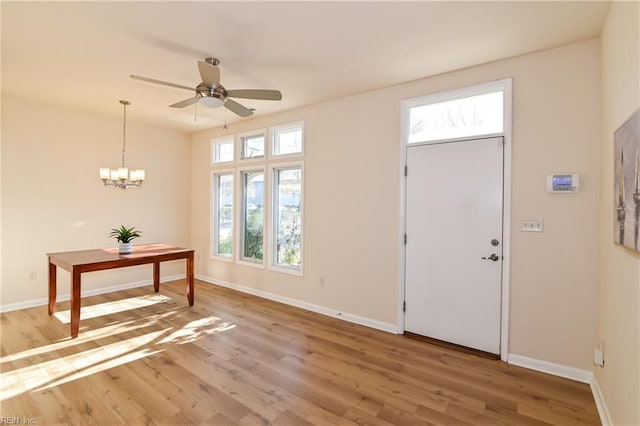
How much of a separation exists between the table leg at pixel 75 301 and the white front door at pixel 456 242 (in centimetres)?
356

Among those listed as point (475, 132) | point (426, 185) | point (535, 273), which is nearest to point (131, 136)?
point (426, 185)

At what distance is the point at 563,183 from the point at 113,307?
5426 millimetres

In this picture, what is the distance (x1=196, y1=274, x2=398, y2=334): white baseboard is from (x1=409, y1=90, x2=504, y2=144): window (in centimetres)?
215

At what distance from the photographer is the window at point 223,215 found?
5.71 meters

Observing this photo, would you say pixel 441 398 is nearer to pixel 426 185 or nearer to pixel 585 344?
Result: pixel 585 344

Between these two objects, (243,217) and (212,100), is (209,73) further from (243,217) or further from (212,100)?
(243,217)

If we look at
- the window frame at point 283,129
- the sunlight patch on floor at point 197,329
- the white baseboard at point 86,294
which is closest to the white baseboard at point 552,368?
the sunlight patch on floor at point 197,329

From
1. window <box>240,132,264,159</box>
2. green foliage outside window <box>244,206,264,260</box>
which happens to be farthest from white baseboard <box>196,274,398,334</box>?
window <box>240,132,264,159</box>

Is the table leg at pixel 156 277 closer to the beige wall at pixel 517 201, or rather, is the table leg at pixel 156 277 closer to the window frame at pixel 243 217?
the window frame at pixel 243 217

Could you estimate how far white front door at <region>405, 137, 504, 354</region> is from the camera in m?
3.01

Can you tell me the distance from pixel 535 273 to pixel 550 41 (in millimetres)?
1975

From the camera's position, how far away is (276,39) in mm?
2670

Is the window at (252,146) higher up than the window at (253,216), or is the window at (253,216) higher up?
the window at (252,146)

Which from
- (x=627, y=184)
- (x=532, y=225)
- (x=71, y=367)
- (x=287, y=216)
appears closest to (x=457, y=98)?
(x=532, y=225)
